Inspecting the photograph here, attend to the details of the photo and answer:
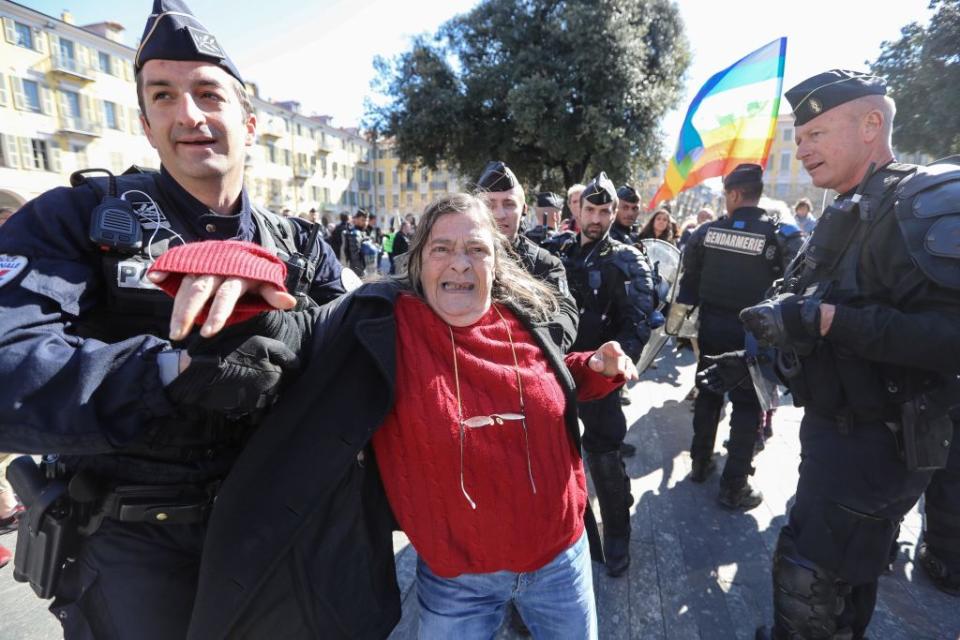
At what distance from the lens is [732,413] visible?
344cm

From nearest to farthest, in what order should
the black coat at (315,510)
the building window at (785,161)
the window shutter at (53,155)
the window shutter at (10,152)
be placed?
the black coat at (315,510) < the window shutter at (10,152) < the window shutter at (53,155) < the building window at (785,161)

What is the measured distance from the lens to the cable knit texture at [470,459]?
144 cm

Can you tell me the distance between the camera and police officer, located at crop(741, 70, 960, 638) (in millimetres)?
1649

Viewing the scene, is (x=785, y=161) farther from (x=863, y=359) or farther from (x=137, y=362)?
(x=137, y=362)

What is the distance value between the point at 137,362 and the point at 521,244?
2030 millimetres

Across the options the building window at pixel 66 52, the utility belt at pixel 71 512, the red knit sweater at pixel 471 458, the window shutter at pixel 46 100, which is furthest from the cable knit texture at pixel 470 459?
the building window at pixel 66 52

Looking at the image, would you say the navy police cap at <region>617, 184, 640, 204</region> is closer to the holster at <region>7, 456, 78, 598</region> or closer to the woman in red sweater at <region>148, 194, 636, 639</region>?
the woman in red sweater at <region>148, 194, 636, 639</region>

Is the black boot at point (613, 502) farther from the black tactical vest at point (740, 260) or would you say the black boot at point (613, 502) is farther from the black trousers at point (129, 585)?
the black trousers at point (129, 585)

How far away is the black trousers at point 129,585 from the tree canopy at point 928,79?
55.9 feet

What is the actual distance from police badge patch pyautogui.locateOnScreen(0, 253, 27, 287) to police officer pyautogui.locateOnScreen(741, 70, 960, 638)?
226 centimetres

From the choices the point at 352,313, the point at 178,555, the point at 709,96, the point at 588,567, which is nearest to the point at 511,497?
the point at 588,567

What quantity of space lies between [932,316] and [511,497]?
1547 mm

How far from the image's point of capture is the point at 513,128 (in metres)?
15.0

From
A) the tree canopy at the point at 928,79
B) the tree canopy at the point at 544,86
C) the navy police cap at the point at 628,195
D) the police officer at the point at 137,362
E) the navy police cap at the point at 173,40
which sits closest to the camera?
the police officer at the point at 137,362
